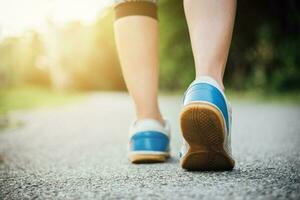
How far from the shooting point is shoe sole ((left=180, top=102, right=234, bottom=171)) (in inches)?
45.7

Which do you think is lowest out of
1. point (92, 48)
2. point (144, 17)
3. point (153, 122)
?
point (153, 122)

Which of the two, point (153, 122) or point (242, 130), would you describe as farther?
point (242, 130)

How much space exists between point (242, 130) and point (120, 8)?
1.80 metres

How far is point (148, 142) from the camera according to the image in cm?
158

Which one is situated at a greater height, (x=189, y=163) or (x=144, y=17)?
(x=144, y=17)

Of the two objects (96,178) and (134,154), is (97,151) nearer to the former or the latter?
(134,154)

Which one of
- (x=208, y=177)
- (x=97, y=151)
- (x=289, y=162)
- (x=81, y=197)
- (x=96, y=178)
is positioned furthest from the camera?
(x=97, y=151)

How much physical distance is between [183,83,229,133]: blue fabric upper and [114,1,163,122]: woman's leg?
1.18 feet

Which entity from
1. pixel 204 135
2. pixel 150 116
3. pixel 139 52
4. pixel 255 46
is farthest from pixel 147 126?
pixel 255 46

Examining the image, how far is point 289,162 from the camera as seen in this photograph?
1472mm

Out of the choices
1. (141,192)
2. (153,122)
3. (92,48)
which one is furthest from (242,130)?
(92,48)

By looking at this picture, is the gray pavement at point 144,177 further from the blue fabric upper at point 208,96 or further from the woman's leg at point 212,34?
the woman's leg at point 212,34

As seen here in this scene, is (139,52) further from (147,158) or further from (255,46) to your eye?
(255,46)

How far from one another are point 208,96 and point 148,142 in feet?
1.47
